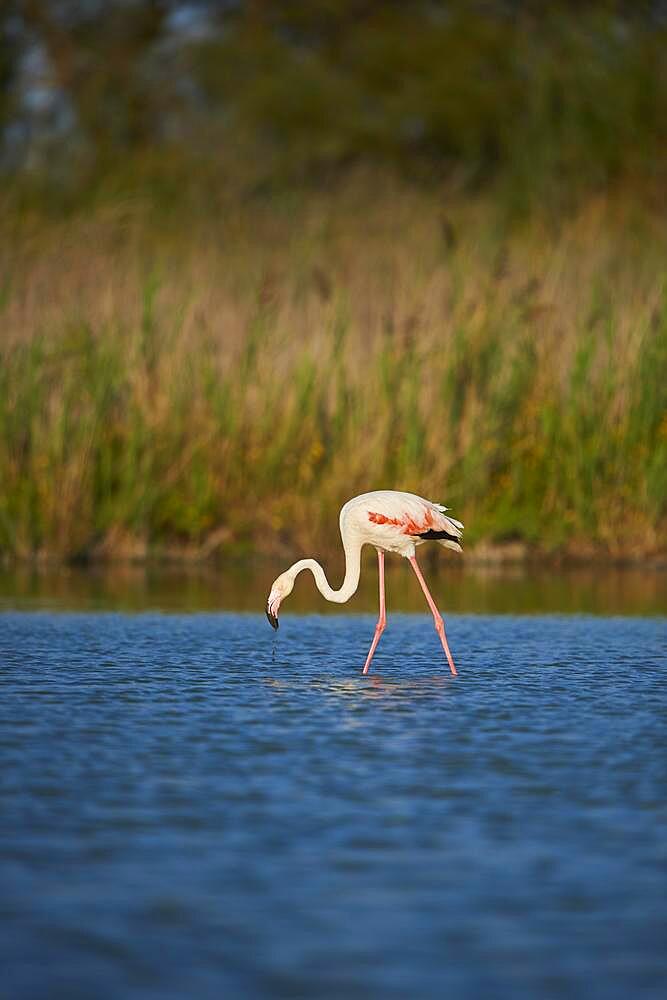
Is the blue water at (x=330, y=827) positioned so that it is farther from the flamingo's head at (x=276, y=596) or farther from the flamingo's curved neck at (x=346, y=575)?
Result: the flamingo's curved neck at (x=346, y=575)

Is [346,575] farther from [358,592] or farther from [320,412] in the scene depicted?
[320,412]

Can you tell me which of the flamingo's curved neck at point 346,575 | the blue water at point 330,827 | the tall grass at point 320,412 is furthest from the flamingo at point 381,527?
the tall grass at point 320,412

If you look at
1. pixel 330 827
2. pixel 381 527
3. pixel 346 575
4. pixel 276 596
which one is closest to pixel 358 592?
pixel 346 575

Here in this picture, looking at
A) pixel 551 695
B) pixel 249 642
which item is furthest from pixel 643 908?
pixel 249 642

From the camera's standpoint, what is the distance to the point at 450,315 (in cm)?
1510

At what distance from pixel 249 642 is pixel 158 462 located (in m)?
4.90

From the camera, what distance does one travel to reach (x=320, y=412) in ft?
48.3

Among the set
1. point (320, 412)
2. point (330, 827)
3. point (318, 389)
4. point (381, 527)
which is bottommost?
point (330, 827)

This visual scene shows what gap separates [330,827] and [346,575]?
13.6ft

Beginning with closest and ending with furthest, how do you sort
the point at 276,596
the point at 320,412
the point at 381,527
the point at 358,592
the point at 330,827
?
the point at 330,827 < the point at 276,596 < the point at 381,527 < the point at 358,592 < the point at 320,412

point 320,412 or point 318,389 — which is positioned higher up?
point 318,389

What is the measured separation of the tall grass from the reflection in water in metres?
0.43

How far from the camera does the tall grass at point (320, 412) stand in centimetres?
1430

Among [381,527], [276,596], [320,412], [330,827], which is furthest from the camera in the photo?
[320,412]
